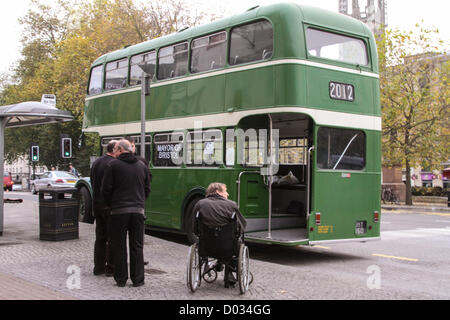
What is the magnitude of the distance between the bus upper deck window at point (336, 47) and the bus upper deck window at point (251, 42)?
74cm

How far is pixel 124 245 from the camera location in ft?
23.0

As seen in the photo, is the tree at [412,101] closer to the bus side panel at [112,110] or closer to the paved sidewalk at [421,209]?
the paved sidewalk at [421,209]

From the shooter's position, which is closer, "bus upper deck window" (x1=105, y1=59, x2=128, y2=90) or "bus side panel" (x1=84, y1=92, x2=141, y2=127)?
"bus side panel" (x1=84, y1=92, x2=141, y2=127)

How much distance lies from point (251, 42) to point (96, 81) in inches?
258

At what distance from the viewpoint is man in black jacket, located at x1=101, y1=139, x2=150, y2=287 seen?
6957 millimetres

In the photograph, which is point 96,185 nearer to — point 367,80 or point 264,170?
point 264,170

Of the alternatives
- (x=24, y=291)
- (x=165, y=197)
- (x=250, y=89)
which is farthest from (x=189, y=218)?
(x=24, y=291)

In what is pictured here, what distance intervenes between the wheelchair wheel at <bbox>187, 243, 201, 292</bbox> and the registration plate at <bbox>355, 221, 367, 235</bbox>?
4729mm

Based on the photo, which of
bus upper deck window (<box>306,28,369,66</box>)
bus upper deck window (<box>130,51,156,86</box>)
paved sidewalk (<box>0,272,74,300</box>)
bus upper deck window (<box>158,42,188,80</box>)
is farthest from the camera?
bus upper deck window (<box>130,51,156,86</box>)

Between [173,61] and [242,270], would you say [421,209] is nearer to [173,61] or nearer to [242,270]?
[173,61]

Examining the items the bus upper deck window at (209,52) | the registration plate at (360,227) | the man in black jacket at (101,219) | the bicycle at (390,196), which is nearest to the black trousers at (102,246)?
the man in black jacket at (101,219)

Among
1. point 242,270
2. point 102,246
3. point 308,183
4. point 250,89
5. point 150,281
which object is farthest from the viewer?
point 250,89

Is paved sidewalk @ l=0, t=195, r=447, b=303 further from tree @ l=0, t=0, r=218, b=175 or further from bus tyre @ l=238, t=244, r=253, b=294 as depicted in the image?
tree @ l=0, t=0, r=218, b=175

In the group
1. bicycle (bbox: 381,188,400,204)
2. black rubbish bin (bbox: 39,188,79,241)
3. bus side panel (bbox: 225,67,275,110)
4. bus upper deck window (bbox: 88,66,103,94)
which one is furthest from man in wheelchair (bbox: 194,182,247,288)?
bicycle (bbox: 381,188,400,204)
